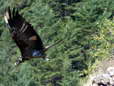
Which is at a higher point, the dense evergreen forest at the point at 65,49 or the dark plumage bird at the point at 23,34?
the dark plumage bird at the point at 23,34

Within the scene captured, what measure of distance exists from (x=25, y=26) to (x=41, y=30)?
62.5 ft

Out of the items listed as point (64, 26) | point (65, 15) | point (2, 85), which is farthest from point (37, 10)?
point (2, 85)

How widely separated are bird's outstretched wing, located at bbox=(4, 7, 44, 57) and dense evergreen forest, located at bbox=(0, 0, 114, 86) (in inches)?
482

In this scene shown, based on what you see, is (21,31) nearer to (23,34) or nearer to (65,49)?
(23,34)

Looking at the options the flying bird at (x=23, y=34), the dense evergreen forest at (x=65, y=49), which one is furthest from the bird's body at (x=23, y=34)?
the dense evergreen forest at (x=65, y=49)

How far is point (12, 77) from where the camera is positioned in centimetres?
2248

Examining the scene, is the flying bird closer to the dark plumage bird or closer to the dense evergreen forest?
the dark plumage bird

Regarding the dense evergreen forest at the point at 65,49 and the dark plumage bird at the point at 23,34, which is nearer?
the dark plumage bird at the point at 23,34

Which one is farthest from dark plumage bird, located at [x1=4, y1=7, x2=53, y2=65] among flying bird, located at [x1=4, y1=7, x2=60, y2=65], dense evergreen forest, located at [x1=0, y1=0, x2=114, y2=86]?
dense evergreen forest, located at [x1=0, y1=0, x2=114, y2=86]

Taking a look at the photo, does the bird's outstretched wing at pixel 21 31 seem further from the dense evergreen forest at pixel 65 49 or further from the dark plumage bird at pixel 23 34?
the dense evergreen forest at pixel 65 49

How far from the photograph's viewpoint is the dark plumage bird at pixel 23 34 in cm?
632

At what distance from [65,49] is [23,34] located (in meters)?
17.5

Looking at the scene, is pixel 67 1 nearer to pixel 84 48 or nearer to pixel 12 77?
pixel 84 48

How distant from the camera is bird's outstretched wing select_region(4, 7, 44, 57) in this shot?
632 centimetres
